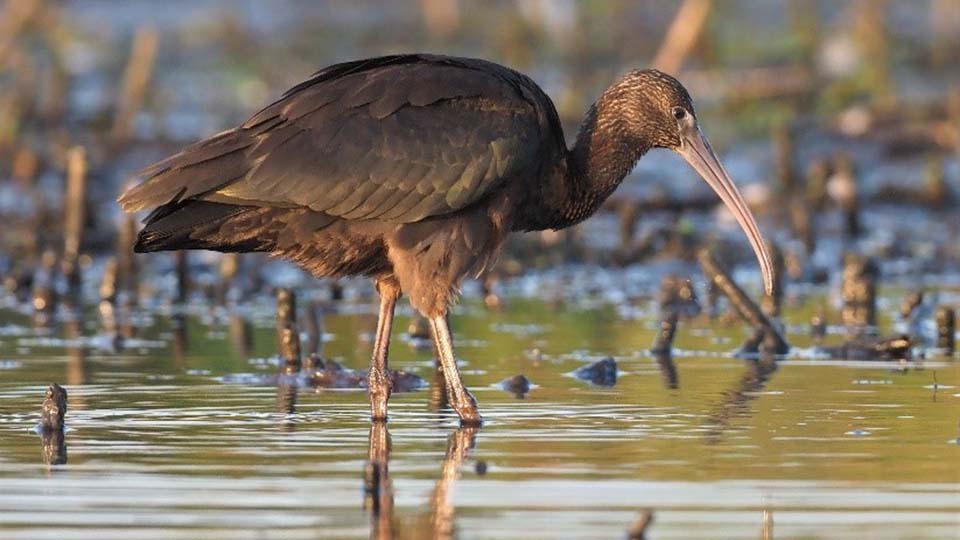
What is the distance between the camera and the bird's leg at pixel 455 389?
9.38 metres

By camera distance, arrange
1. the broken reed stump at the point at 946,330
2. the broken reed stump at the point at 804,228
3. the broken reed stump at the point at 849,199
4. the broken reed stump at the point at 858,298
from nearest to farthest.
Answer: the broken reed stump at the point at 946,330, the broken reed stump at the point at 858,298, the broken reed stump at the point at 804,228, the broken reed stump at the point at 849,199

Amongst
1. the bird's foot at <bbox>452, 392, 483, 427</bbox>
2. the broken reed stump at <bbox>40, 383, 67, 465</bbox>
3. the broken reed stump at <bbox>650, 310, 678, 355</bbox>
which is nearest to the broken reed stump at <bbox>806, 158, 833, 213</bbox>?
the broken reed stump at <bbox>650, 310, 678, 355</bbox>

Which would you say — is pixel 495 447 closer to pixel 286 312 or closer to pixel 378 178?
pixel 378 178

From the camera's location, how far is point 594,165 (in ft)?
33.6

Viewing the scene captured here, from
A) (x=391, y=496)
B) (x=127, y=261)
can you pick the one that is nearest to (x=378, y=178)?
(x=391, y=496)

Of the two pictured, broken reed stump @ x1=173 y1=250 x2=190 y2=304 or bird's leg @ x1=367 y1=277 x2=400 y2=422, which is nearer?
bird's leg @ x1=367 y1=277 x2=400 y2=422

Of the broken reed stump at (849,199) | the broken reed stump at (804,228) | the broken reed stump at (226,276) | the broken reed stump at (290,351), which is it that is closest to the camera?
the broken reed stump at (290,351)

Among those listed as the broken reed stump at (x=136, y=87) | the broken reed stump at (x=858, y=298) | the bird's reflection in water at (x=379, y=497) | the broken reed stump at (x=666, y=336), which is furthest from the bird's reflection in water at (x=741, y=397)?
the broken reed stump at (x=136, y=87)

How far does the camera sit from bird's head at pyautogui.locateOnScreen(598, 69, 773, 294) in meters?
10.3

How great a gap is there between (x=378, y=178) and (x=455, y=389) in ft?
3.18

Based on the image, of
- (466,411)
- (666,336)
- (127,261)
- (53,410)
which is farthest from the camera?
(127,261)

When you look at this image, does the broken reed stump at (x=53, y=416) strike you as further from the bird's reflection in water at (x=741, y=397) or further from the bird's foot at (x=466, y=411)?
the bird's reflection in water at (x=741, y=397)

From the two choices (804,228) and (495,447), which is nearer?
(495,447)

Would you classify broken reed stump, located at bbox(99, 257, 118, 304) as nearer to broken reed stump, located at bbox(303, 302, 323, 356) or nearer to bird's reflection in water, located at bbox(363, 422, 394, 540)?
broken reed stump, located at bbox(303, 302, 323, 356)
